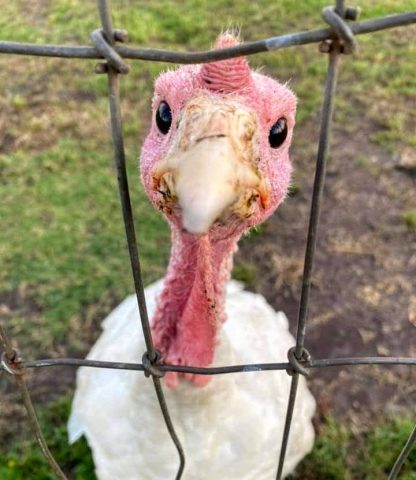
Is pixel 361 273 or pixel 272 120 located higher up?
pixel 272 120

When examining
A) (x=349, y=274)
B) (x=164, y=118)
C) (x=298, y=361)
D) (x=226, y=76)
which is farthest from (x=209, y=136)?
(x=349, y=274)

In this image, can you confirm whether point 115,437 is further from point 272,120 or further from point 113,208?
point 113,208

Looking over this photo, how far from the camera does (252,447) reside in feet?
6.07

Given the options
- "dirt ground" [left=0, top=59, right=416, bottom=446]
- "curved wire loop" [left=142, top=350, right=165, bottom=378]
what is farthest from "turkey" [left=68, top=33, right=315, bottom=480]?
"dirt ground" [left=0, top=59, right=416, bottom=446]

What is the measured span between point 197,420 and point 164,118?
97cm

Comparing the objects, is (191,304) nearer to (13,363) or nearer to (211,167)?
(13,363)

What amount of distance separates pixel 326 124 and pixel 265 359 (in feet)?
4.41

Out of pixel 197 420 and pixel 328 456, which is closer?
pixel 197 420

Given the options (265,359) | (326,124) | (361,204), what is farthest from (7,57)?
(326,124)

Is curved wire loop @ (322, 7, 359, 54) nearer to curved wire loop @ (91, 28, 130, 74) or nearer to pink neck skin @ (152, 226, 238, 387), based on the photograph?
curved wire loop @ (91, 28, 130, 74)

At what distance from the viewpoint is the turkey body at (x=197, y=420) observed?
178cm

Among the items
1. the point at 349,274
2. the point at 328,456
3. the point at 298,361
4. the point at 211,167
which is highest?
the point at 211,167

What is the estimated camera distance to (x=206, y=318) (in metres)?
1.60

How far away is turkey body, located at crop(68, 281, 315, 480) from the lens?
1.78 meters
